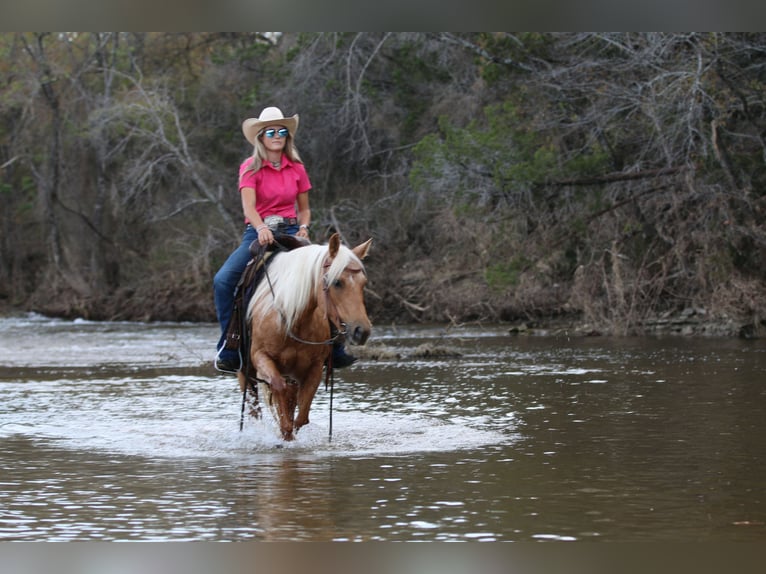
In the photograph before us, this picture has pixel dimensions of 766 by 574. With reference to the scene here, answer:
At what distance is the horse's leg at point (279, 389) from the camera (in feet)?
29.2

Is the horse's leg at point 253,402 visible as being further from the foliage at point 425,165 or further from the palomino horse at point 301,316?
the foliage at point 425,165

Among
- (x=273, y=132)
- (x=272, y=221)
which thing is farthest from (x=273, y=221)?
(x=273, y=132)

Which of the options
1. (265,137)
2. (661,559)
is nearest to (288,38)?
(265,137)

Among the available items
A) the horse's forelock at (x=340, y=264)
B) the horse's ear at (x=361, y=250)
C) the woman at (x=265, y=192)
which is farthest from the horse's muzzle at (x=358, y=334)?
the woman at (x=265, y=192)

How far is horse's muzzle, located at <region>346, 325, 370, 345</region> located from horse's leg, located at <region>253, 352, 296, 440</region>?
903 millimetres

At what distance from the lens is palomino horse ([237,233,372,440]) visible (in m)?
8.49

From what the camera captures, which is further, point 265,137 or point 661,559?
point 265,137

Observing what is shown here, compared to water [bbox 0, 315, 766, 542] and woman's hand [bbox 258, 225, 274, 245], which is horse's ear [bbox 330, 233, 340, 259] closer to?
woman's hand [bbox 258, 225, 274, 245]

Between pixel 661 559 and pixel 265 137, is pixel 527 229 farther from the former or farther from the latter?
pixel 661 559

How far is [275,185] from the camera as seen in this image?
966cm

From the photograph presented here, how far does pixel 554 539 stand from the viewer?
5.57 meters

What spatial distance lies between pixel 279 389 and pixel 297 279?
84cm

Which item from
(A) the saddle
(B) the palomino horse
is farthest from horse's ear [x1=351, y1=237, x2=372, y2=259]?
(A) the saddle

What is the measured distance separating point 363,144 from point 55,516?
89.1 feet
